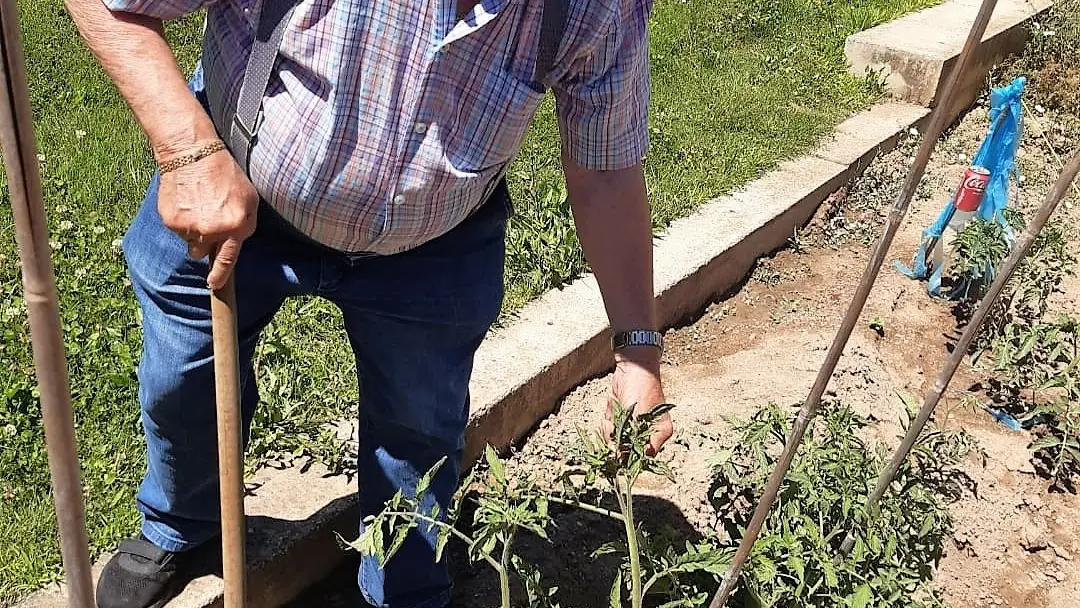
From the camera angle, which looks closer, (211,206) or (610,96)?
(211,206)

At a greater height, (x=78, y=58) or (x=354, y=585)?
(x=78, y=58)

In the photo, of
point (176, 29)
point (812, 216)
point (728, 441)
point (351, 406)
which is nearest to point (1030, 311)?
point (812, 216)

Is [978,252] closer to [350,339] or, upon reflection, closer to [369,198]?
[350,339]

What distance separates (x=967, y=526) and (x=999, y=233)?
1.20 meters

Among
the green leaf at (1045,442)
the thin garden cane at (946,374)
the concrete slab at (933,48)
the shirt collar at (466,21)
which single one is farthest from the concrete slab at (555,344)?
the shirt collar at (466,21)

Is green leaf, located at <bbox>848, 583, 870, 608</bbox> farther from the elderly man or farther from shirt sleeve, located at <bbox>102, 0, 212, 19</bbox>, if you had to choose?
shirt sleeve, located at <bbox>102, 0, 212, 19</bbox>

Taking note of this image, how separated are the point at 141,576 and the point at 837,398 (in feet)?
6.97

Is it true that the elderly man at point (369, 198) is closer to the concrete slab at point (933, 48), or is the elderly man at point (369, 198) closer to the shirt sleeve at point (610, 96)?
the shirt sleeve at point (610, 96)

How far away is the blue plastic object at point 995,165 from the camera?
3807mm

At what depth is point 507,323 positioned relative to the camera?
3.13 meters

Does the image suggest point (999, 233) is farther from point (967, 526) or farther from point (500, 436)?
point (500, 436)

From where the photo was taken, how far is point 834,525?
2.27m

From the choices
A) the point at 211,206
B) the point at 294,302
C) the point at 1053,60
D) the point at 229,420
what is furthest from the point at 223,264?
the point at 1053,60

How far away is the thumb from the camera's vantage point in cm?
142
